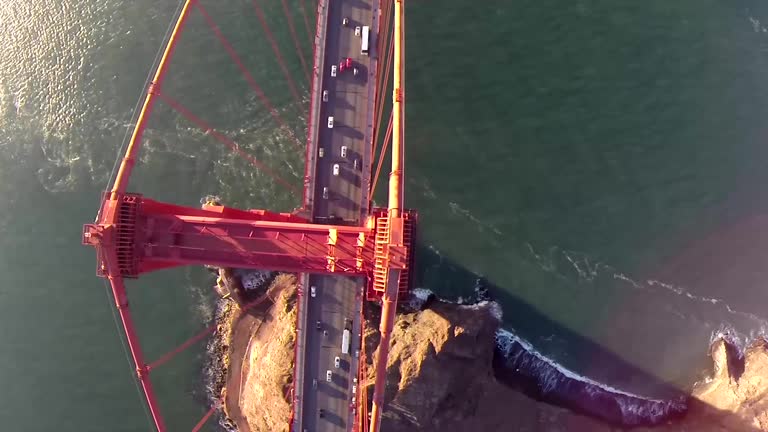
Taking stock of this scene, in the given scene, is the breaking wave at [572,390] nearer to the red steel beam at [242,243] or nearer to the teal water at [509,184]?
the teal water at [509,184]

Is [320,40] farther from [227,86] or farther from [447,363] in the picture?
[447,363]

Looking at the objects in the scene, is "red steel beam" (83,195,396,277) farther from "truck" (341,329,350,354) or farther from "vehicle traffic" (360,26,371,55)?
"vehicle traffic" (360,26,371,55)

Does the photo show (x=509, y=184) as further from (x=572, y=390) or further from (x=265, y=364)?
(x=265, y=364)

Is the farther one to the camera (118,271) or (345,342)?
(345,342)

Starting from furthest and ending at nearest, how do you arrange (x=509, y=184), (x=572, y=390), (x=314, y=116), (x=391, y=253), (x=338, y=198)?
(x=509, y=184), (x=572, y=390), (x=314, y=116), (x=338, y=198), (x=391, y=253)

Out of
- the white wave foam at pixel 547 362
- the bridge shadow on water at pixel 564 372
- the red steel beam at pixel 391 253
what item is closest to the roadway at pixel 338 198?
the red steel beam at pixel 391 253

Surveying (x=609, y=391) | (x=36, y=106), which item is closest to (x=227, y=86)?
(x=36, y=106)

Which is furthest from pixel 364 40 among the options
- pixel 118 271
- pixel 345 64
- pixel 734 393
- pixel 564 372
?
pixel 734 393

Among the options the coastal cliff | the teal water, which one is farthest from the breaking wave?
the teal water
